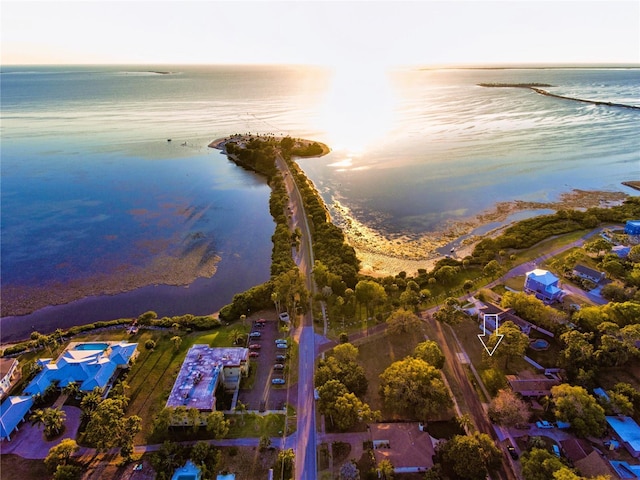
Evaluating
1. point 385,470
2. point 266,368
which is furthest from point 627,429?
point 266,368

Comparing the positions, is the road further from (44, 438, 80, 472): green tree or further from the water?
(44, 438, 80, 472): green tree

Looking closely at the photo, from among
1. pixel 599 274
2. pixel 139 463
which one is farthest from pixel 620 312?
pixel 139 463

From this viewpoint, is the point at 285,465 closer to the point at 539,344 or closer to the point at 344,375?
the point at 344,375

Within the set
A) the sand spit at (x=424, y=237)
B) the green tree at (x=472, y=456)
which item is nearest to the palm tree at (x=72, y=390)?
the green tree at (x=472, y=456)

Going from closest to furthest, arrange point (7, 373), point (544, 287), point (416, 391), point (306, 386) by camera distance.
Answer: point (416, 391) → point (306, 386) → point (7, 373) → point (544, 287)

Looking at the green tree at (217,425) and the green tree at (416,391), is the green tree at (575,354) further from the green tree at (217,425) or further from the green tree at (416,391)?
the green tree at (217,425)

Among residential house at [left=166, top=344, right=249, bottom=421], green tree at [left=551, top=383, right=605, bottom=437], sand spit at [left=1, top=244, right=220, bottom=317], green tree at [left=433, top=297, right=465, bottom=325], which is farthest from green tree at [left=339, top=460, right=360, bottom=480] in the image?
sand spit at [left=1, top=244, right=220, bottom=317]

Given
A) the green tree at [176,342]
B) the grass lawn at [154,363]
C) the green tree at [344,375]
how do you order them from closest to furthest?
the green tree at [344,375] → the grass lawn at [154,363] → the green tree at [176,342]
